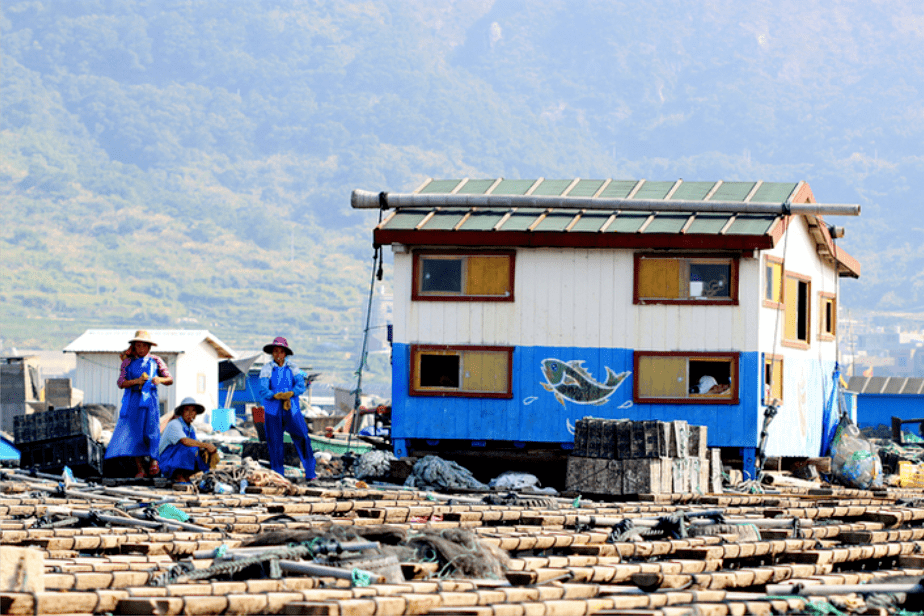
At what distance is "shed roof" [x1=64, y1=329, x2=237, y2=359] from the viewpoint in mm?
42344

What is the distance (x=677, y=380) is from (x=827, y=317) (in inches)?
235

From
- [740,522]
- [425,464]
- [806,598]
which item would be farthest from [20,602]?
[425,464]

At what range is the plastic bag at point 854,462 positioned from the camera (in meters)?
20.9

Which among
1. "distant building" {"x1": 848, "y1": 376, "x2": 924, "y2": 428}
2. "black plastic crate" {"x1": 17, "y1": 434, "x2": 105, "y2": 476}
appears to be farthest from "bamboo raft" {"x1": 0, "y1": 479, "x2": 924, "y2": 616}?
"distant building" {"x1": 848, "y1": 376, "x2": 924, "y2": 428}

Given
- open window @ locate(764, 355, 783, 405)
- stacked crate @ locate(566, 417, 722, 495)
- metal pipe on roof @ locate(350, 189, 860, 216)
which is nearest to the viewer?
stacked crate @ locate(566, 417, 722, 495)

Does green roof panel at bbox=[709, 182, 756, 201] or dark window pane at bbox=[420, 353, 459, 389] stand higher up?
green roof panel at bbox=[709, 182, 756, 201]

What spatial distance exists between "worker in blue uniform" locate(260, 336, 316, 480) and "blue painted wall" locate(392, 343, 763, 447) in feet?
8.63

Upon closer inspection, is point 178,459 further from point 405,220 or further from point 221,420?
point 221,420

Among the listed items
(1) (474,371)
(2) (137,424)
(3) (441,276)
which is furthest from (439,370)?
(2) (137,424)

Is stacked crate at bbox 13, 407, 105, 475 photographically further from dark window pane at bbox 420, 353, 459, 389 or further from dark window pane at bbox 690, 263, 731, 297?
dark window pane at bbox 690, 263, 731, 297

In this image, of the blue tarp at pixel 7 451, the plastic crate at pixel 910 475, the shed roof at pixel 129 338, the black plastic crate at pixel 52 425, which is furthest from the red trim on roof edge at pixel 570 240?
the shed roof at pixel 129 338

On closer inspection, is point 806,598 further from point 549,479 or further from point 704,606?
point 549,479

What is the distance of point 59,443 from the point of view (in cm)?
1764

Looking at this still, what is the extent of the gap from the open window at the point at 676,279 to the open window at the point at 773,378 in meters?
1.37
